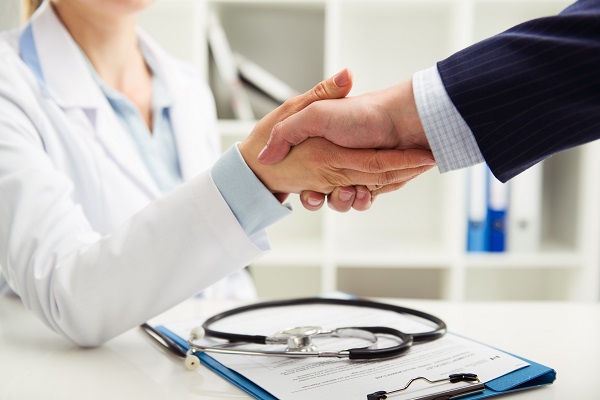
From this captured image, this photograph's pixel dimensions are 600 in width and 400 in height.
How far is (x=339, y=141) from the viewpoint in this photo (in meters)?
0.84

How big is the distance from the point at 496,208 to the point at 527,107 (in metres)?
1.51

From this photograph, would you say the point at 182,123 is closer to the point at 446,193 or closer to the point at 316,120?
the point at 316,120

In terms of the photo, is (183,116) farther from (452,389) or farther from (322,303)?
(452,389)

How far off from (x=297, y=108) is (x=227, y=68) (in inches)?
51.7

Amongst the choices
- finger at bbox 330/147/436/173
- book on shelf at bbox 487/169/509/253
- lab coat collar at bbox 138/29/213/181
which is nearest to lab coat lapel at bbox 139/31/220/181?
lab coat collar at bbox 138/29/213/181

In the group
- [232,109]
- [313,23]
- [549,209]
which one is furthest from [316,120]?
[549,209]

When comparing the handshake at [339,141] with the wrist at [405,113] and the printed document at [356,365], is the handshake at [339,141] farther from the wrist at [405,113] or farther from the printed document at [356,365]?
the printed document at [356,365]

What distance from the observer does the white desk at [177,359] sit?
0.66 m

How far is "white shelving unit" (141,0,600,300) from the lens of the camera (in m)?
2.11

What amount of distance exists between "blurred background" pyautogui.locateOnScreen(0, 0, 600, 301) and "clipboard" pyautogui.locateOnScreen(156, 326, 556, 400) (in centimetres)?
141

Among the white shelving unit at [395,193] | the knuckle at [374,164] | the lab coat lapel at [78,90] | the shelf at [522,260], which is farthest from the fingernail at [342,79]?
the shelf at [522,260]

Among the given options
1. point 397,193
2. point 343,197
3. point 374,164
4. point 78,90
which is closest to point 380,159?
point 374,164

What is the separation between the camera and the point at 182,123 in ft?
4.68

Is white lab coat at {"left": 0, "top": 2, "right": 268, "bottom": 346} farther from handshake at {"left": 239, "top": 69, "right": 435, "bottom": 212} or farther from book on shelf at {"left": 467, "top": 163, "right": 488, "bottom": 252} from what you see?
book on shelf at {"left": 467, "top": 163, "right": 488, "bottom": 252}
